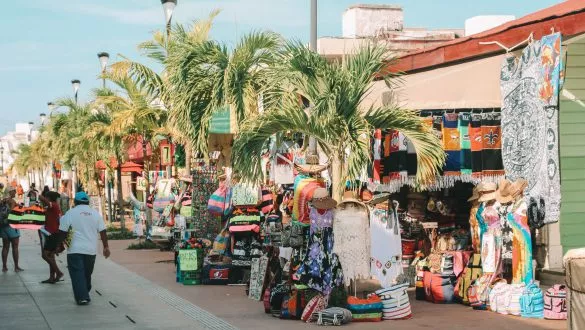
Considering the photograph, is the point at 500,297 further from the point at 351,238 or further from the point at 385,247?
the point at 351,238

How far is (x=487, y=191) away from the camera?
12695mm

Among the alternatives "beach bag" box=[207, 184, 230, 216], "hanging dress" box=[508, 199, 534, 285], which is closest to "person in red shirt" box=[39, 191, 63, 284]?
"beach bag" box=[207, 184, 230, 216]

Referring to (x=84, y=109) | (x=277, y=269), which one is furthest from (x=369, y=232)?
(x=84, y=109)

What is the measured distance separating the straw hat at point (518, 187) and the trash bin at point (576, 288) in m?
3.26

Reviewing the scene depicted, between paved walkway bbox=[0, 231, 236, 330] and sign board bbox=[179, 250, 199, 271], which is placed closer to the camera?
paved walkway bbox=[0, 231, 236, 330]

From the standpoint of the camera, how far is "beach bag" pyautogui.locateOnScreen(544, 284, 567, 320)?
36.9ft

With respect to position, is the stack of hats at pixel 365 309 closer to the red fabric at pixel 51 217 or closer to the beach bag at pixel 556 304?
the beach bag at pixel 556 304

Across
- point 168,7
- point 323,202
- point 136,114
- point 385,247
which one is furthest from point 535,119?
point 136,114

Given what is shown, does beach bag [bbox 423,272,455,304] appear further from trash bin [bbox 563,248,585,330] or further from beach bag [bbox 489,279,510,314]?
trash bin [bbox 563,248,585,330]

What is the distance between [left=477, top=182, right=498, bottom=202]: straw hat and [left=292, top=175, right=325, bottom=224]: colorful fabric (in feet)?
6.95

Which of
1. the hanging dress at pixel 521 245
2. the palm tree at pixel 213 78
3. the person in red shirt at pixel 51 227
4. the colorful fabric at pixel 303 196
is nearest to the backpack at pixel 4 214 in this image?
the person in red shirt at pixel 51 227

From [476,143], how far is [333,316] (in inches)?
134

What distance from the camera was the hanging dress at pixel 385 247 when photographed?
511 inches

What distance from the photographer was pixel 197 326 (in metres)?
11.6
